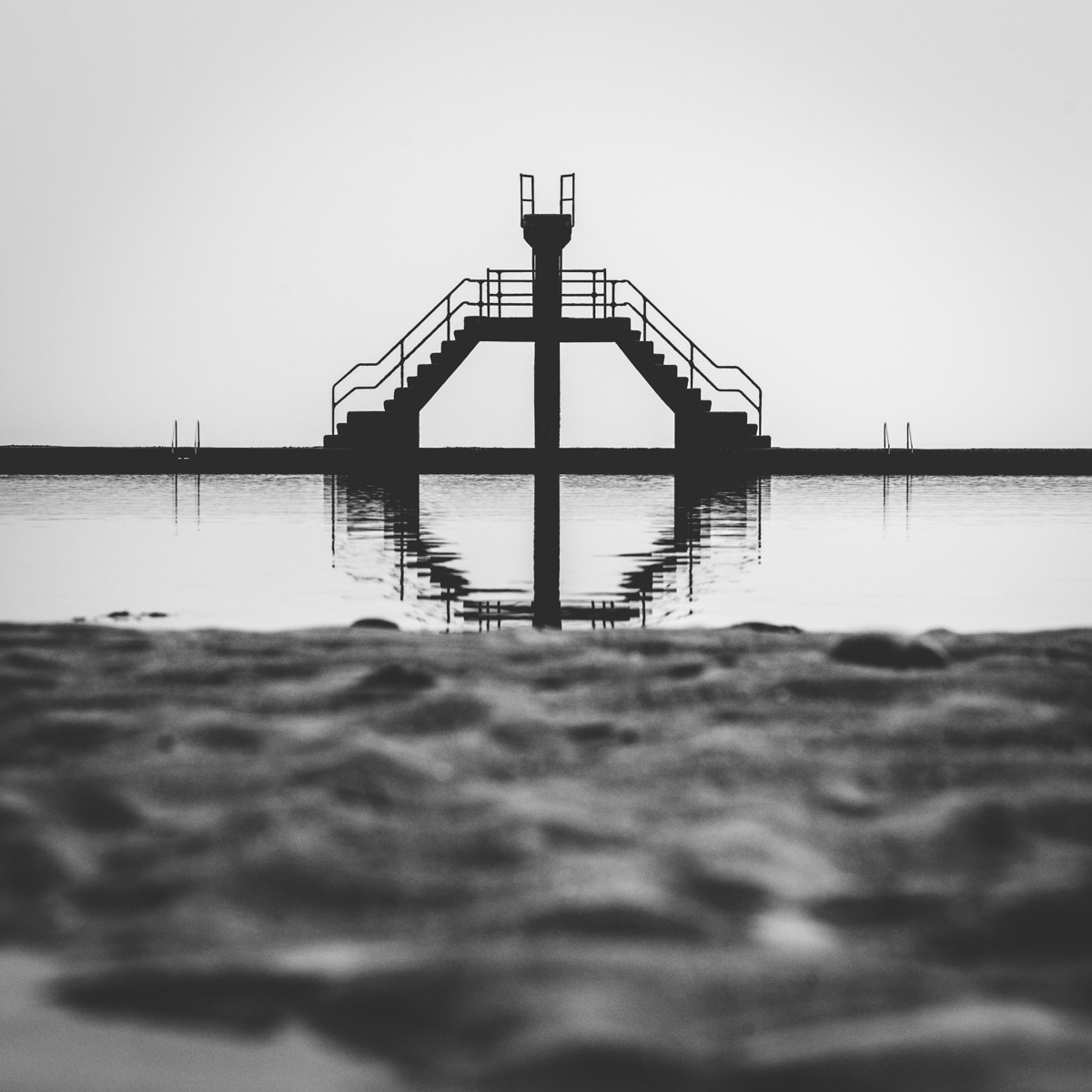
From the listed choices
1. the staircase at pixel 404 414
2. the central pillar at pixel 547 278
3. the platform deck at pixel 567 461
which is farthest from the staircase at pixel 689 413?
the staircase at pixel 404 414

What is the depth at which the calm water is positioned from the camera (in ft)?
32.9

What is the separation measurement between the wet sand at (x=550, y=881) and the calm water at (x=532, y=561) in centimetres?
531

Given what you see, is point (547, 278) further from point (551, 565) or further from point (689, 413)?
point (551, 565)

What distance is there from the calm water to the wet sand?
5.31m

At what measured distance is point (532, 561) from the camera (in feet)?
46.1

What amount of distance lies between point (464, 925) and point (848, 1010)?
625 millimetres

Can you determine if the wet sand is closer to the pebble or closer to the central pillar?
the pebble

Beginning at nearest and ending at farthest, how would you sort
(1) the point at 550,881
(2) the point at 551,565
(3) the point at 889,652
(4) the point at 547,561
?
(1) the point at 550,881, (3) the point at 889,652, (2) the point at 551,565, (4) the point at 547,561

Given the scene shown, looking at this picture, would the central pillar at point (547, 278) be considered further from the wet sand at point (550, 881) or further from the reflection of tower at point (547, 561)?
the wet sand at point (550, 881)

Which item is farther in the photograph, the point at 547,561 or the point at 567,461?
the point at 567,461

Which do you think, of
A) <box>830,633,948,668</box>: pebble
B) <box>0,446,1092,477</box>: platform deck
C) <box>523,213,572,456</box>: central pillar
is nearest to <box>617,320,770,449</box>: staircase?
<box>0,446,1092,477</box>: platform deck

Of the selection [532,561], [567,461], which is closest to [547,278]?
[567,461]

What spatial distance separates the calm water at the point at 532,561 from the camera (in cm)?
1002

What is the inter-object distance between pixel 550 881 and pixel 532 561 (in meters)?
11.7
